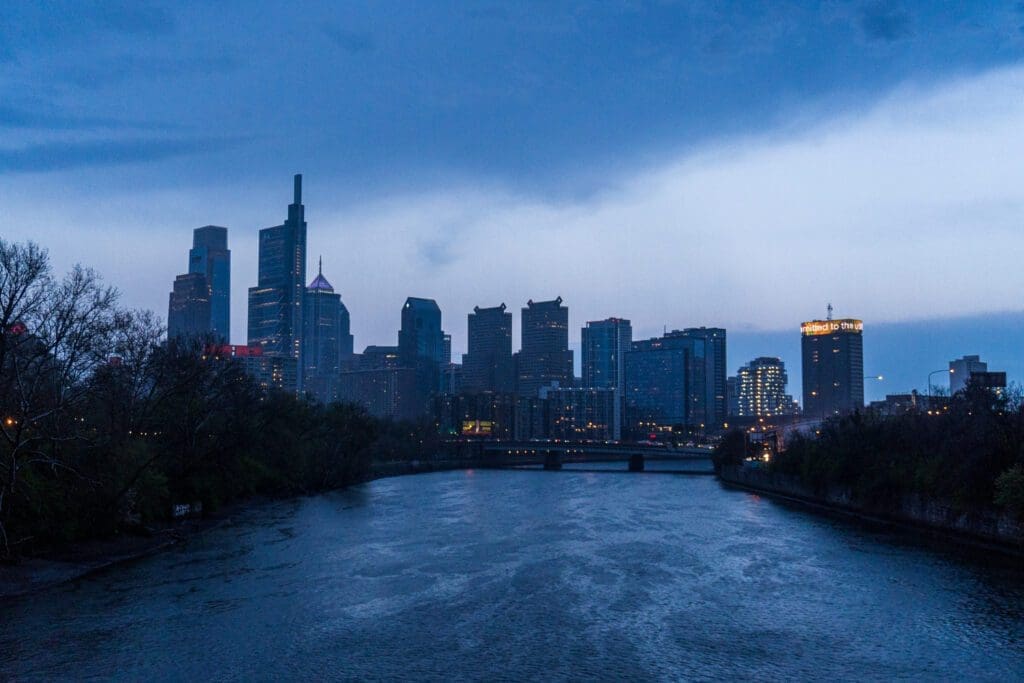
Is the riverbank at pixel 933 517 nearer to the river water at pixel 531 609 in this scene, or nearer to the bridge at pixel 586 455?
the river water at pixel 531 609

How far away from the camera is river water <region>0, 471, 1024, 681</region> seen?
2656cm

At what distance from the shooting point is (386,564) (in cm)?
4353

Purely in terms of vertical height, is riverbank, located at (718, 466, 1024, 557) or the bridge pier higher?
riverbank, located at (718, 466, 1024, 557)

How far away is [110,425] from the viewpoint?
50906 mm

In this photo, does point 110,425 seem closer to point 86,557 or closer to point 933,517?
point 86,557

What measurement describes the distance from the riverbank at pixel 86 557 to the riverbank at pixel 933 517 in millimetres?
46481

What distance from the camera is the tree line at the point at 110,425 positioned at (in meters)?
38.8

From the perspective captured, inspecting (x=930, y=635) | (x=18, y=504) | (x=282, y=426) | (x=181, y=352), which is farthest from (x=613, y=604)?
(x=282, y=426)

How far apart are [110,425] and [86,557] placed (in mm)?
10294

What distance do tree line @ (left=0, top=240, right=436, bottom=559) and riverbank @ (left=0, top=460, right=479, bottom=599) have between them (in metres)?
0.81

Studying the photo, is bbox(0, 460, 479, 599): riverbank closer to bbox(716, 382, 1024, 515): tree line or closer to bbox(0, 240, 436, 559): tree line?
bbox(0, 240, 436, 559): tree line

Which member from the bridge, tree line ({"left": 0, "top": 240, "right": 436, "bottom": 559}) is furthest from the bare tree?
the bridge

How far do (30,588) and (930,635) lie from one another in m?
36.5

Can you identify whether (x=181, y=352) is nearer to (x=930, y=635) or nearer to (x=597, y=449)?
(x=930, y=635)
